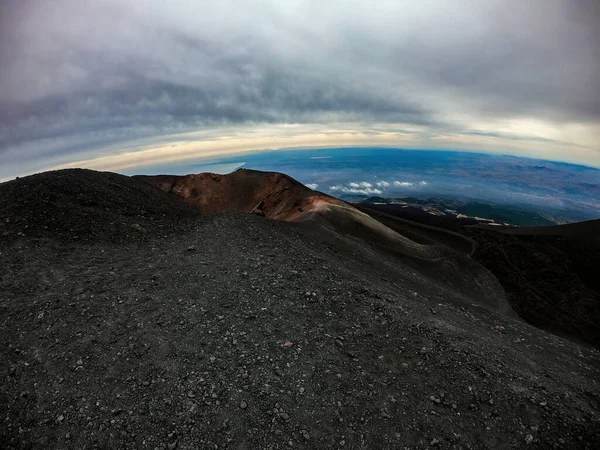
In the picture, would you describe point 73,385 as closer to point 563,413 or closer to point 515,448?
point 515,448

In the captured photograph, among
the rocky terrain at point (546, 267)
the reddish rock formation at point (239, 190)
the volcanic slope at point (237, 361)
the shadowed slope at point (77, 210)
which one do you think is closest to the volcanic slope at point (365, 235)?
the reddish rock formation at point (239, 190)

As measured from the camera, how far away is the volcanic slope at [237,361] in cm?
865

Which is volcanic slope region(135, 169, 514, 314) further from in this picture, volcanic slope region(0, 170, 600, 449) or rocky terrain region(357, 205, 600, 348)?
volcanic slope region(0, 170, 600, 449)

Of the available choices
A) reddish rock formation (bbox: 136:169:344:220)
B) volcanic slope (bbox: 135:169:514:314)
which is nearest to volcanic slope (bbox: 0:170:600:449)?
volcanic slope (bbox: 135:169:514:314)

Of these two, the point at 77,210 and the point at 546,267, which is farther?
the point at 546,267

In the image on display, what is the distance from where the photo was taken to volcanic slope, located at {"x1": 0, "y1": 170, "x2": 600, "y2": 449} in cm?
865

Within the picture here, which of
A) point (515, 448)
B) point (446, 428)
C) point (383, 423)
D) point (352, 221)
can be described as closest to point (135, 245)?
point (383, 423)

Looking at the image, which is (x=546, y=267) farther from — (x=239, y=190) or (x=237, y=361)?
(x=237, y=361)

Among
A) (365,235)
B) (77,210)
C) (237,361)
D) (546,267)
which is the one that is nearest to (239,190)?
(365,235)

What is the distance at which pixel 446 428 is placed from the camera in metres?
9.30

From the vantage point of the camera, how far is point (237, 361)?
10.5 meters

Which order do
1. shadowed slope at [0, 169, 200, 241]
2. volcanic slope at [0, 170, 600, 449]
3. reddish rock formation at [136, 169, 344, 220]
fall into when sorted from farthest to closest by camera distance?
reddish rock formation at [136, 169, 344, 220]
shadowed slope at [0, 169, 200, 241]
volcanic slope at [0, 170, 600, 449]

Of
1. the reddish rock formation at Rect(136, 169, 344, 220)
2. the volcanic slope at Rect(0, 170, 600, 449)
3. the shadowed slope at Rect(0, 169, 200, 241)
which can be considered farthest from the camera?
the reddish rock formation at Rect(136, 169, 344, 220)

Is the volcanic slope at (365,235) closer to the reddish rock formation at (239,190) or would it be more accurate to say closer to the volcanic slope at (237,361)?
the reddish rock formation at (239,190)
